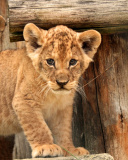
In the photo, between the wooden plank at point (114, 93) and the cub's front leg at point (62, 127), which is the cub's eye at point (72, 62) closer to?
the cub's front leg at point (62, 127)

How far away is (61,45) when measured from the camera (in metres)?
4.72

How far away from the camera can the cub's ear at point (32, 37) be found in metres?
4.74

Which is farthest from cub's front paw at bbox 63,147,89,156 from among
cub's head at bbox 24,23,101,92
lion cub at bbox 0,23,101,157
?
cub's head at bbox 24,23,101,92

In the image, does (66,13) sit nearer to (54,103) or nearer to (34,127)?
(54,103)

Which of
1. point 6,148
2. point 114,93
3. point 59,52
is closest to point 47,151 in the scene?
point 59,52

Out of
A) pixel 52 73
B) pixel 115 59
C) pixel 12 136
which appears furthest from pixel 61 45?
pixel 12 136

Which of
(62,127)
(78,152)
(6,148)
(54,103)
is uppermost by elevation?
(54,103)

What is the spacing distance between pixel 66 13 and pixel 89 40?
1.55ft

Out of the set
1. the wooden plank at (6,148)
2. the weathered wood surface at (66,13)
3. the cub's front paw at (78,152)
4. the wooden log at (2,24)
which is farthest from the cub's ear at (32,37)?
the wooden plank at (6,148)

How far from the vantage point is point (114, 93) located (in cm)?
560

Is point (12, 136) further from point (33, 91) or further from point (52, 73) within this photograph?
point (52, 73)

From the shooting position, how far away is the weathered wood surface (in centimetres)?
502

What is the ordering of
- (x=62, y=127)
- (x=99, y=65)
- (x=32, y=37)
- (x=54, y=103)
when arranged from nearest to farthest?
(x=32, y=37) → (x=54, y=103) → (x=62, y=127) → (x=99, y=65)

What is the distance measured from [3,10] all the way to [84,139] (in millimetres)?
2578
